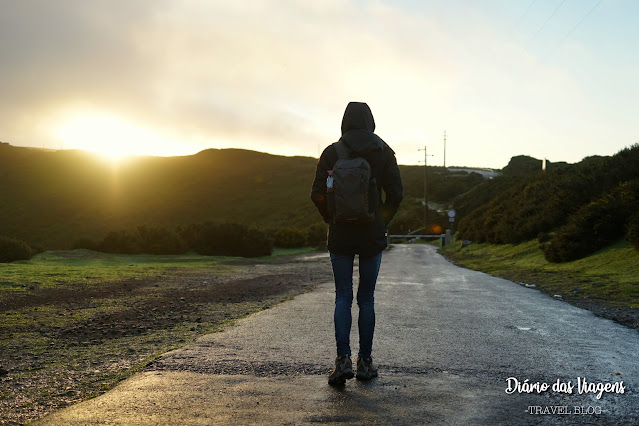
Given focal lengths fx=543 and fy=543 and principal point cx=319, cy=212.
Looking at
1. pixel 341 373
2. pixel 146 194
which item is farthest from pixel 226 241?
pixel 146 194

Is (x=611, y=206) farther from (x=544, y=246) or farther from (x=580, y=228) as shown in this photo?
(x=544, y=246)

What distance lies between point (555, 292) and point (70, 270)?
13.7m

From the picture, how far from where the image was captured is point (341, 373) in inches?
167

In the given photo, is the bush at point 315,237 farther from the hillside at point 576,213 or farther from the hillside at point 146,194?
the hillside at point 146,194

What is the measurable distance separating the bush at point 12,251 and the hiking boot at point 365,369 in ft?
65.0

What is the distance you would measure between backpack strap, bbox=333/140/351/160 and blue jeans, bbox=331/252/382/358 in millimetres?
852

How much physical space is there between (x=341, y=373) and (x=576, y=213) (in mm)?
19974

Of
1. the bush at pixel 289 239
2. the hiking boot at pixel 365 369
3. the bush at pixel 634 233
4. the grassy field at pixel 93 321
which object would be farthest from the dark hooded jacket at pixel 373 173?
the bush at pixel 289 239

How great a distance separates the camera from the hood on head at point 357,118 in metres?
4.78

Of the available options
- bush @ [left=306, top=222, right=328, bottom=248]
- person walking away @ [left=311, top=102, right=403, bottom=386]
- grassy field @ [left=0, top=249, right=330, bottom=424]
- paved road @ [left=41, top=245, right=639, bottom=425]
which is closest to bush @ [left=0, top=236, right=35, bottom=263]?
grassy field @ [left=0, top=249, right=330, bottom=424]

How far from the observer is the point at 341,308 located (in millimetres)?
4660

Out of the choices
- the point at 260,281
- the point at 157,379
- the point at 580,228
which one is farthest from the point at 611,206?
the point at 157,379

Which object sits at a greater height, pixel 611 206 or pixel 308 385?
pixel 611 206

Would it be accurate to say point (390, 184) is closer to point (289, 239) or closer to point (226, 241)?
point (226, 241)
